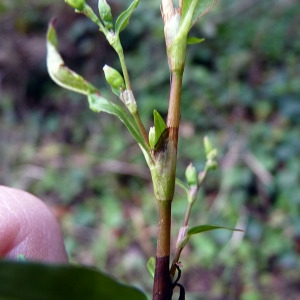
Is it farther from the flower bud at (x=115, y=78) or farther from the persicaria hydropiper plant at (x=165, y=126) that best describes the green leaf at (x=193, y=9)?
the flower bud at (x=115, y=78)

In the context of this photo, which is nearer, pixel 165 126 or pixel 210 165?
pixel 165 126

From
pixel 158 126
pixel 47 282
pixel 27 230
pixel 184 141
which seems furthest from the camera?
pixel 184 141

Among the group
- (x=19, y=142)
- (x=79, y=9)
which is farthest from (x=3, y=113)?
(x=79, y=9)

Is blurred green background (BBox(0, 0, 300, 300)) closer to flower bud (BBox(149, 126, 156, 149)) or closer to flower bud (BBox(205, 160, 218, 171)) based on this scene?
flower bud (BBox(205, 160, 218, 171))

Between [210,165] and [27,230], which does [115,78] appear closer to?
[210,165]

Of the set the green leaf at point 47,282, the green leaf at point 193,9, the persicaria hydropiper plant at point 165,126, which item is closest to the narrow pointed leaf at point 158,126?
the persicaria hydropiper plant at point 165,126

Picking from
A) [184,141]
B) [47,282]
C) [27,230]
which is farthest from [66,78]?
[184,141]

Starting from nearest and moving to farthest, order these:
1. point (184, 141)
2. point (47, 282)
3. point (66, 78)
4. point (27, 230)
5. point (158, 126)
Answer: point (47, 282) → point (158, 126) → point (66, 78) → point (27, 230) → point (184, 141)
